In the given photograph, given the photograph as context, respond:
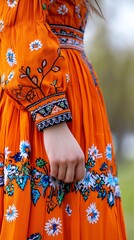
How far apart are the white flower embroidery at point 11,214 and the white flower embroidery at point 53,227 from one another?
0.08 m

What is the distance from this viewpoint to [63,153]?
1.42 m

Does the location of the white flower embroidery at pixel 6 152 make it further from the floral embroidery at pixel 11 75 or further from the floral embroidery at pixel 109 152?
the floral embroidery at pixel 109 152

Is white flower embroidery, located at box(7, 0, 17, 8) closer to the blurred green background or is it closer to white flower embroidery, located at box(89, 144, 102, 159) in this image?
white flower embroidery, located at box(89, 144, 102, 159)

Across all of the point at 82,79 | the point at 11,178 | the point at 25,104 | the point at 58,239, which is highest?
the point at 82,79

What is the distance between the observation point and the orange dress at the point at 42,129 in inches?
57.2

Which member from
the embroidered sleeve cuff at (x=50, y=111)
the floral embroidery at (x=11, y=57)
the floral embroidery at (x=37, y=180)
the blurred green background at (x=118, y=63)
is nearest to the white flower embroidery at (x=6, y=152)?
the floral embroidery at (x=37, y=180)

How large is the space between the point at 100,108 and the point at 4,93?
0.26m

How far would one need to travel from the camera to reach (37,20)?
4.90 feet

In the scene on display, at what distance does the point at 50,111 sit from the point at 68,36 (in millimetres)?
277

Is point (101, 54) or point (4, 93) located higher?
point (101, 54)

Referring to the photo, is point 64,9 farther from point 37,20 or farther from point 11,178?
point 11,178

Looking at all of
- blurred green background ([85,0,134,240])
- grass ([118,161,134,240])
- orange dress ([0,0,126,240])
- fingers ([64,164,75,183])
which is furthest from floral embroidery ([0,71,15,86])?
blurred green background ([85,0,134,240])

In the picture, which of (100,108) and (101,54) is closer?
(100,108)

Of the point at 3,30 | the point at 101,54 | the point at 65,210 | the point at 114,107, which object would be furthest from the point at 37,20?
the point at 114,107
